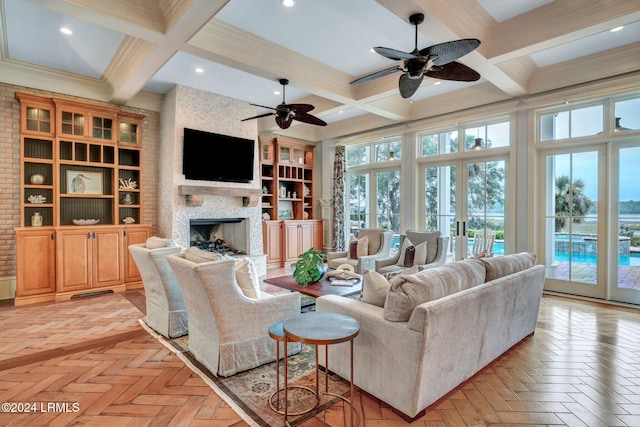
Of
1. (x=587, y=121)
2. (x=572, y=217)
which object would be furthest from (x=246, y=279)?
(x=587, y=121)

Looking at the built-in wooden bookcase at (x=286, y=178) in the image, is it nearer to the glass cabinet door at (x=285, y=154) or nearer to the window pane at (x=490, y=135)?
the glass cabinet door at (x=285, y=154)

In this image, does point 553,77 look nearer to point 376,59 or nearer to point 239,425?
point 376,59

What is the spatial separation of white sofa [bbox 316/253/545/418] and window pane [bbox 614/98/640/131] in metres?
3.28

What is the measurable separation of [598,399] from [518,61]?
13.1 ft

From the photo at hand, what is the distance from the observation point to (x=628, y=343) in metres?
3.00

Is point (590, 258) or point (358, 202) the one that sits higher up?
point (358, 202)

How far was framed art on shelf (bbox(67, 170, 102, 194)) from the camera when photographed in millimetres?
4969

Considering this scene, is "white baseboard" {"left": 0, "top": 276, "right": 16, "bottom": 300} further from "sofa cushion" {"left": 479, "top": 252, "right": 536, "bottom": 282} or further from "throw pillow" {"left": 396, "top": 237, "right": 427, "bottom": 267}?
"sofa cushion" {"left": 479, "top": 252, "right": 536, "bottom": 282}

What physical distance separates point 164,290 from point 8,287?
3230 mm

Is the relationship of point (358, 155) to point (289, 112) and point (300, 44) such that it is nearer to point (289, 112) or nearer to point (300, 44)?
point (289, 112)

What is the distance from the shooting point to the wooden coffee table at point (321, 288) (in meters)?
3.41

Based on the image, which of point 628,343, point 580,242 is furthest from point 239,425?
point 580,242

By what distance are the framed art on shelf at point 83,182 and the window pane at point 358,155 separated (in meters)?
5.02

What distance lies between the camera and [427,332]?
1.77 m
